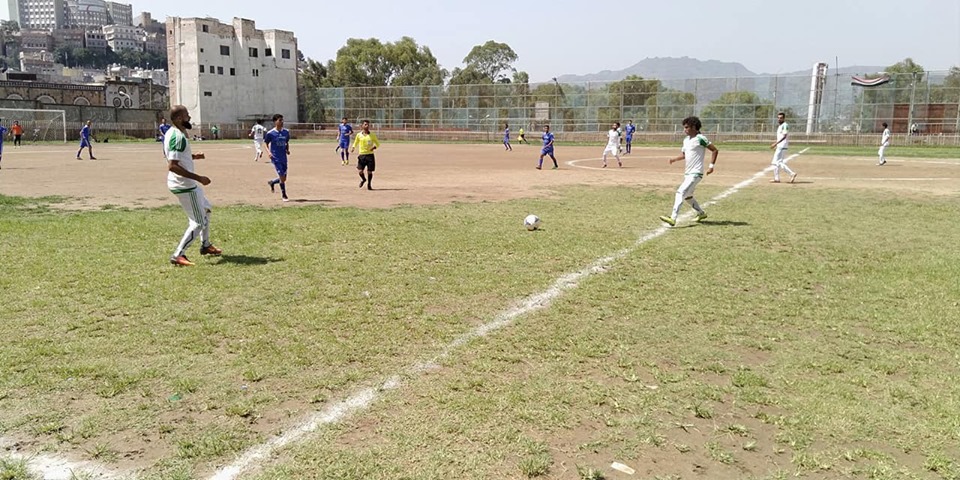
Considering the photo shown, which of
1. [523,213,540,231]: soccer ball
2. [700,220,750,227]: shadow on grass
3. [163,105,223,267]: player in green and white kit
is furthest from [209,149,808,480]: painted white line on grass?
[163,105,223,267]: player in green and white kit

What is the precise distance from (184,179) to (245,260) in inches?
50.5

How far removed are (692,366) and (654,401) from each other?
779 mm

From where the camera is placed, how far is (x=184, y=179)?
8320 mm

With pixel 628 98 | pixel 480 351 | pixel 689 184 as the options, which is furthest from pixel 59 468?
pixel 628 98

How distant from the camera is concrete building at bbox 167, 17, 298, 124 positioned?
79.4 metres

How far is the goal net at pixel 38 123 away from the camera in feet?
173

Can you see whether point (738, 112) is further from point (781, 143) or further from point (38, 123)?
point (38, 123)

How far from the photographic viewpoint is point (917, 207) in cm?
1402

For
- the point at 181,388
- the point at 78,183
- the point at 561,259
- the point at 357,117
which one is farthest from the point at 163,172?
the point at 357,117

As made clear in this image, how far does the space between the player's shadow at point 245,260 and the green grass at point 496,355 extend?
0.06 meters

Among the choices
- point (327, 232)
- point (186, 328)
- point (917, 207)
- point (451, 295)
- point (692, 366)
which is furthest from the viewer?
point (917, 207)

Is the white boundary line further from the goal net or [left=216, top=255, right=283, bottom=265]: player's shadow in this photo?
the goal net

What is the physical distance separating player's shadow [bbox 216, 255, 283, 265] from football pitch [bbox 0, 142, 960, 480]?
0.24 ft

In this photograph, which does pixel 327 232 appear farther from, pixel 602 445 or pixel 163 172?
pixel 163 172
